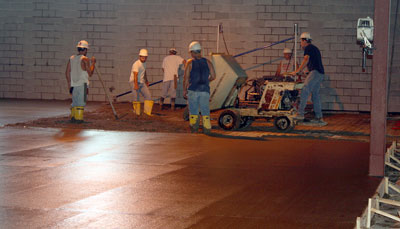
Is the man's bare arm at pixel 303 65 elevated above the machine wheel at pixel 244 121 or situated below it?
above

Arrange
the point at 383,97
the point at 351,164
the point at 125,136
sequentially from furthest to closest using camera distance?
1. the point at 125,136
2. the point at 351,164
3. the point at 383,97

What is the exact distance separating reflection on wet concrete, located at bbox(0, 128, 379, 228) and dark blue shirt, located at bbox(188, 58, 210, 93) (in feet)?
4.05

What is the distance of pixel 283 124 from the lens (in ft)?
48.9

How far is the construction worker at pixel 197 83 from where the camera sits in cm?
1427

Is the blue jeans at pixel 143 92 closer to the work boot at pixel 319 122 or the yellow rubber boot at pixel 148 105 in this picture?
the yellow rubber boot at pixel 148 105

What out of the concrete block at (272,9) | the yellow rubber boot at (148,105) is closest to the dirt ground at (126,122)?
the yellow rubber boot at (148,105)

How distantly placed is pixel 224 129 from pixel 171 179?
6071mm

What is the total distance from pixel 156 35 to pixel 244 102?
262 inches

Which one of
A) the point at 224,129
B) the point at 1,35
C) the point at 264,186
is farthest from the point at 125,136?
the point at 1,35

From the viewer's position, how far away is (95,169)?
32.5ft

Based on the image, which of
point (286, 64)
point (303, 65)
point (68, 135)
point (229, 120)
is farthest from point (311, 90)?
point (68, 135)

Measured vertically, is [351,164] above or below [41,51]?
below

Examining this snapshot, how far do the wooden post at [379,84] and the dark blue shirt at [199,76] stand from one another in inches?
210

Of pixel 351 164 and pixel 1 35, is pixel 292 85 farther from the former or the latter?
pixel 1 35
